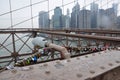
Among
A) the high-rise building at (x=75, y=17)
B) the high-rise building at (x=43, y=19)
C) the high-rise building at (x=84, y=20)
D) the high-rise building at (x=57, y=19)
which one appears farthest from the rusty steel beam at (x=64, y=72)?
the high-rise building at (x=84, y=20)

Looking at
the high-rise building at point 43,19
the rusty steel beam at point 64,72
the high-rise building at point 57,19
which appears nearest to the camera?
the rusty steel beam at point 64,72

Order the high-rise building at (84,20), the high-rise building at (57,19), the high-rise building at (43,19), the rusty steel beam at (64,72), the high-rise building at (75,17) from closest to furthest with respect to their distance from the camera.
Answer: the rusty steel beam at (64,72) → the high-rise building at (43,19) → the high-rise building at (57,19) → the high-rise building at (75,17) → the high-rise building at (84,20)

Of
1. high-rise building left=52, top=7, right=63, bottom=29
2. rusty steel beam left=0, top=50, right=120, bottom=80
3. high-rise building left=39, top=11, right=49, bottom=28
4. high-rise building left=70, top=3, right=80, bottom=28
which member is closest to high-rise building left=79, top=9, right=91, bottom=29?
high-rise building left=70, top=3, right=80, bottom=28

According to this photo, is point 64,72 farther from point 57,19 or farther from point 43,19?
point 57,19

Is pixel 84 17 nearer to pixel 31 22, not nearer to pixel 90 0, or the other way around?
pixel 90 0

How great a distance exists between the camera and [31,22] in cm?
720

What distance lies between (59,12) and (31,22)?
2553 mm

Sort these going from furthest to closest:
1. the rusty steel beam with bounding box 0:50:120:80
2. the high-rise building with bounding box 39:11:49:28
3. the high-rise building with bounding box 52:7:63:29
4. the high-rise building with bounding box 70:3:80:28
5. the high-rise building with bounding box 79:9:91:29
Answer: the high-rise building with bounding box 79:9:91:29
the high-rise building with bounding box 70:3:80:28
the high-rise building with bounding box 52:7:63:29
the high-rise building with bounding box 39:11:49:28
the rusty steel beam with bounding box 0:50:120:80

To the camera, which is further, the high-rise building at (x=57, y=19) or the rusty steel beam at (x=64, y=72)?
the high-rise building at (x=57, y=19)

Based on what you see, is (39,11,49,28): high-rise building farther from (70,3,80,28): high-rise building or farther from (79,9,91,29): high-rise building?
(79,9,91,29): high-rise building

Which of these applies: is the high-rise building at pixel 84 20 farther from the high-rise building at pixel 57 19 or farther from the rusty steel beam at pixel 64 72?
the rusty steel beam at pixel 64 72

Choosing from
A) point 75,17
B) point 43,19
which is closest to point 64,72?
point 43,19

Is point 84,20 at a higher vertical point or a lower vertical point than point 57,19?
higher

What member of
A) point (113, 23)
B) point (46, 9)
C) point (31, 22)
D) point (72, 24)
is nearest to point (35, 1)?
point (46, 9)
